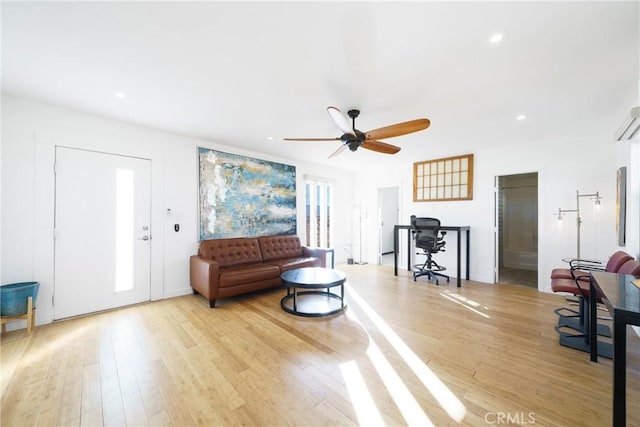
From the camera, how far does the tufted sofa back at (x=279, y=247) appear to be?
452 centimetres

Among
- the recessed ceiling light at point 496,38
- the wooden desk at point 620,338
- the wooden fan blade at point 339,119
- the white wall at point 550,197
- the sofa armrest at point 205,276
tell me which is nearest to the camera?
the wooden desk at point 620,338

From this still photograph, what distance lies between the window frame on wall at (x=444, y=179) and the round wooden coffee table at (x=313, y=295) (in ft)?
10.5

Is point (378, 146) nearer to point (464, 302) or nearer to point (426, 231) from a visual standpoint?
point (426, 231)

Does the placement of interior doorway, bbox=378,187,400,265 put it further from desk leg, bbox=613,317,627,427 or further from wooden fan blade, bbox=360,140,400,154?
desk leg, bbox=613,317,627,427

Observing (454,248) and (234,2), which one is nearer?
(234,2)

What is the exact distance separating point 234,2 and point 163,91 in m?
1.49

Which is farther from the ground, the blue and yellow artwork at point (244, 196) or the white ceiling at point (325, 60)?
the white ceiling at point (325, 60)

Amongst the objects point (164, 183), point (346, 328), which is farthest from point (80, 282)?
point (346, 328)

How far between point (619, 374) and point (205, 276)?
3.76 meters

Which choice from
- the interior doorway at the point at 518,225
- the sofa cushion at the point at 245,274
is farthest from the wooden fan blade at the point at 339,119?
the interior doorway at the point at 518,225

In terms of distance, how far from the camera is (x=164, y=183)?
364cm

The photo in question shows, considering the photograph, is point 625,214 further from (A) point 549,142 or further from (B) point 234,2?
(B) point 234,2

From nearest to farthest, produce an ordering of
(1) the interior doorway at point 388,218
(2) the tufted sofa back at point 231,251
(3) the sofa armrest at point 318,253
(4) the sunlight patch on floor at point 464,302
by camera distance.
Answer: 1. (4) the sunlight patch on floor at point 464,302
2. (2) the tufted sofa back at point 231,251
3. (3) the sofa armrest at point 318,253
4. (1) the interior doorway at point 388,218

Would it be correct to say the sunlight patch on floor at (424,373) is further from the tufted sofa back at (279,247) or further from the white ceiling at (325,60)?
the white ceiling at (325,60)
